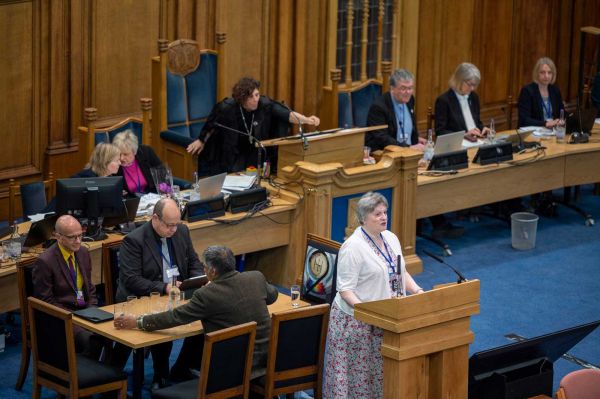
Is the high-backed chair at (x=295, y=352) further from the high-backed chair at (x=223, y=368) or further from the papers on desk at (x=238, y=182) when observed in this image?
the papers on desk at (x=238, y=182)

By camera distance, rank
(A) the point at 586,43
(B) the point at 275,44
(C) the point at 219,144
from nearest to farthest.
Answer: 1. (C) the point at 219,144
2. (B) the point at 275,44
3. (A) the point at 586,43

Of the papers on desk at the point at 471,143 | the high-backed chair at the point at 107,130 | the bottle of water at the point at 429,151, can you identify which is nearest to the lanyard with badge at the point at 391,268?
the high-backed chair at the point at 107,130

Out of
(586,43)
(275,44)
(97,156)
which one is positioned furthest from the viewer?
(586,43)

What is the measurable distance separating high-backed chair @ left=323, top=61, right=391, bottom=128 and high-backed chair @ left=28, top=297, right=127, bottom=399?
4163 mm

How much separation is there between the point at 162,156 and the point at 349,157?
1.72 metres

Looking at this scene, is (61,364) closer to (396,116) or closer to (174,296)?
(174,296)

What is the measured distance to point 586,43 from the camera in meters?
12.4

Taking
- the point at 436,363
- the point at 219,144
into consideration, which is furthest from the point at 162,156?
the point at 436,363

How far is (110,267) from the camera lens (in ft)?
21.7

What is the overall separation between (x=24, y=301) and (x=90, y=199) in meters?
0.82

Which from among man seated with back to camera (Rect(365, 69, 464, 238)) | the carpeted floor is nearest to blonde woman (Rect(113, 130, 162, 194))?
the carpeted floor

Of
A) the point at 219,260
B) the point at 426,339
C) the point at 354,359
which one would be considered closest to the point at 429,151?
the point at 354,359

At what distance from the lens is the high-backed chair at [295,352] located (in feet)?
18.8

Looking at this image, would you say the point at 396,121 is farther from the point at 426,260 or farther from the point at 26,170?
the point at 26,170
